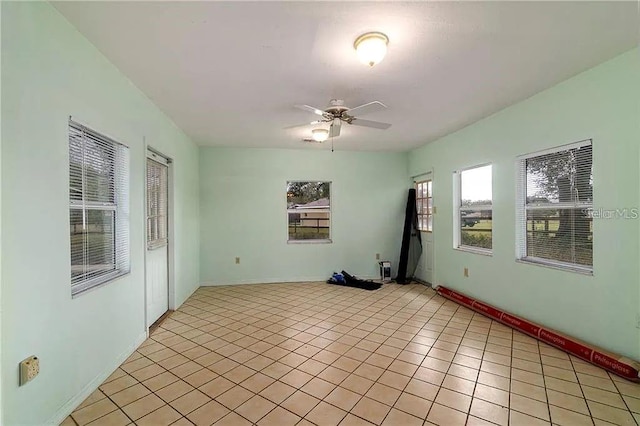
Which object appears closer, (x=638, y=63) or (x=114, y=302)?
(x=638, y=63)

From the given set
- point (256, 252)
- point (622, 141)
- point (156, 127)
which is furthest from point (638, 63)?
point (256, 252)

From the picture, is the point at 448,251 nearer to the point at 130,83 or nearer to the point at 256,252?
the point at 256,252

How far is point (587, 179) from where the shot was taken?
105 inches

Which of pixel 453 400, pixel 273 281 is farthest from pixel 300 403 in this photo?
pixel 273 281

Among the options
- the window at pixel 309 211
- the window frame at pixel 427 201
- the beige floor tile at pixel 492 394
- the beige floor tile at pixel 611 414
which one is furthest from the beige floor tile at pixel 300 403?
the window frame at pixel 427 201

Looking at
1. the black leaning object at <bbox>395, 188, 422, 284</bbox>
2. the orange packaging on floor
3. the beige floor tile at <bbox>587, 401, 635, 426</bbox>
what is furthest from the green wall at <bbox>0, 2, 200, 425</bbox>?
the black leaning object at <bbox>395, 188, 422, 284</bbox>

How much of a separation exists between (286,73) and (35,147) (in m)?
1.76

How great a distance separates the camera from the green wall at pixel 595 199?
2.29 metres

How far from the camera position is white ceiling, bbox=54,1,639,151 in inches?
68.6

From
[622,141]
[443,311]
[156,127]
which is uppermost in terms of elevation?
[156,127]

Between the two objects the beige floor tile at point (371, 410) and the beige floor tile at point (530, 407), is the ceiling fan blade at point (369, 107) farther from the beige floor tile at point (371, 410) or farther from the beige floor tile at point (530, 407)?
the beige floor tile at point (530, 407)

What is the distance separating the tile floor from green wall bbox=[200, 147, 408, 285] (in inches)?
71.7

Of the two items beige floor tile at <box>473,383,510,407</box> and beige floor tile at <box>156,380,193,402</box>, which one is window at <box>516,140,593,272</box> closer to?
beige floor tile at <box>473,383,510,407</box>

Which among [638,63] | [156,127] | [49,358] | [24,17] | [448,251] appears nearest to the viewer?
[24,17]
